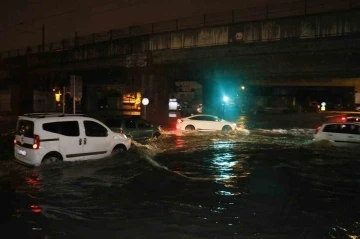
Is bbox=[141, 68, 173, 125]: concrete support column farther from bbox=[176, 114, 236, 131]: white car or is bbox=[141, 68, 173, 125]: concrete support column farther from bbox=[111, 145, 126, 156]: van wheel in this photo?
bbox=[111, 145, 126, 156]: van wheel

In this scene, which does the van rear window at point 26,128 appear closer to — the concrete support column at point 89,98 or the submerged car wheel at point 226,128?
the submerged car wheel at point 226,128

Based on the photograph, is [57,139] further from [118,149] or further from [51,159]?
[118,149]

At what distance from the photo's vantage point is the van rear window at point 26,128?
11.0m

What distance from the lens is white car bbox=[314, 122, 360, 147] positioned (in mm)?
17766

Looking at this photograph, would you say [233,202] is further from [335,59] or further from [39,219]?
[335,59]

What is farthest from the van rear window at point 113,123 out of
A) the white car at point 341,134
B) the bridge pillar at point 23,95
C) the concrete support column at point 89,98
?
the concrete support column at point 89,98

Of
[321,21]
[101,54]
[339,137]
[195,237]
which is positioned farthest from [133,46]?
[195,237]

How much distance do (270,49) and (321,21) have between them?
329cm

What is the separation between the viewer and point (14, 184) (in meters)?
9.82

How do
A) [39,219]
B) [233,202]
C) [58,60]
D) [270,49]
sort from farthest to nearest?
1. [58,60]
2. [270,49]
3. [233,202]
4. [39,219]

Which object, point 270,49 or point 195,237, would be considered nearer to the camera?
point 195,237

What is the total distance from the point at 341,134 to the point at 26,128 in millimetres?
13581

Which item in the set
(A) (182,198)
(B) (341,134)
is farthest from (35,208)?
(B) (341,134)

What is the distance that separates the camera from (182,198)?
873 cm
